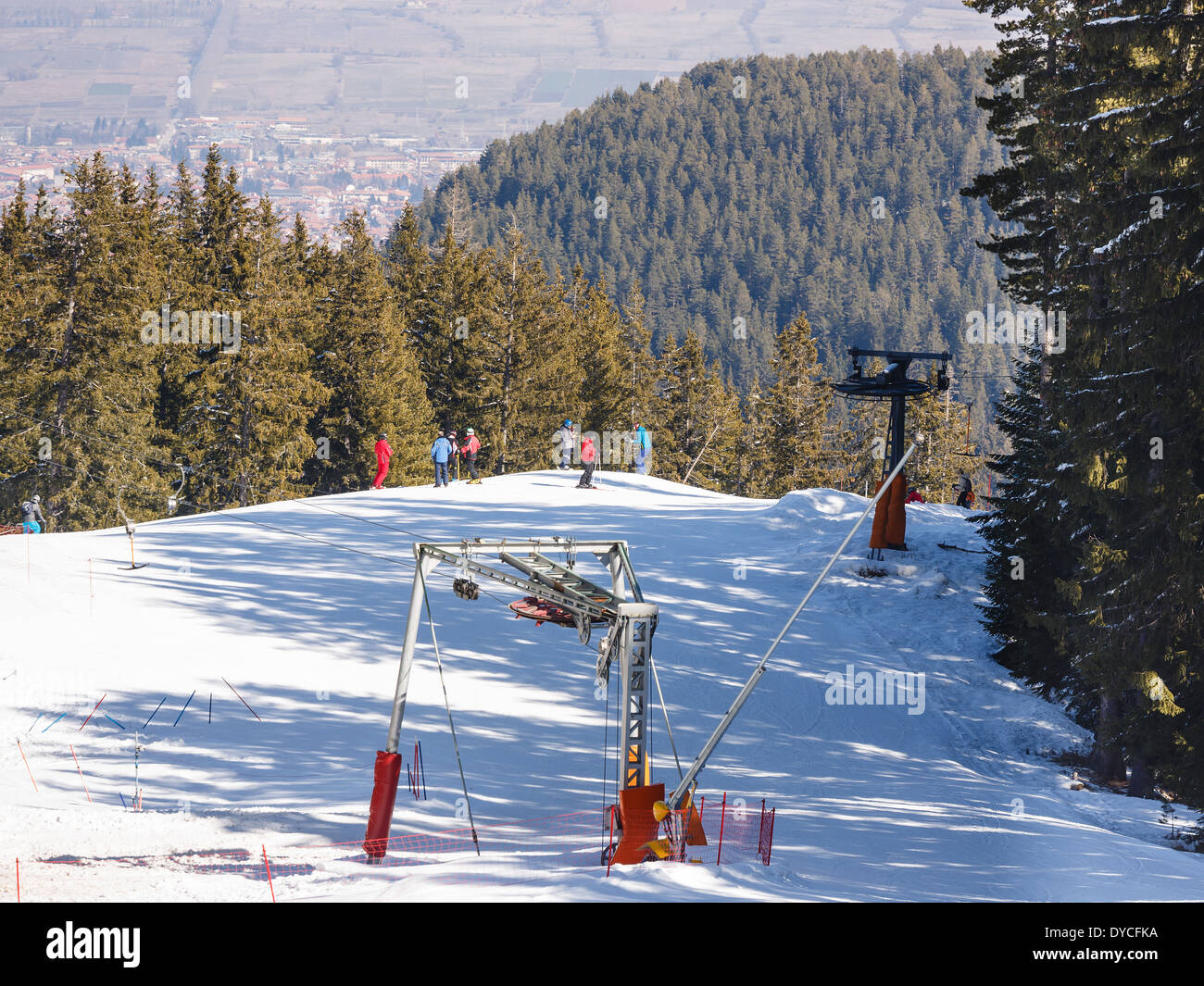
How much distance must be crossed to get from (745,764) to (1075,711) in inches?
287

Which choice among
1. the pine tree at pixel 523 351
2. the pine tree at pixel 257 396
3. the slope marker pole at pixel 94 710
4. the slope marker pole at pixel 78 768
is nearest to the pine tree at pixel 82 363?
the pine tree at pixel 257 396

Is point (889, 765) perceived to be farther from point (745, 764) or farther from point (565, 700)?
point (565, 700)

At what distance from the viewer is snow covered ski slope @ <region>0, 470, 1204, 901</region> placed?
12.5 meters

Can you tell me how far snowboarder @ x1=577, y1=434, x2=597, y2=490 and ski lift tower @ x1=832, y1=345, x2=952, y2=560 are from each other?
336 inches

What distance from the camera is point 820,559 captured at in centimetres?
2559

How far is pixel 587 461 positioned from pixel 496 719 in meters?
15.1

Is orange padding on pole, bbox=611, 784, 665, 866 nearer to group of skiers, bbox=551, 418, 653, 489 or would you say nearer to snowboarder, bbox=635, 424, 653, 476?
group of skiers, bbox=551, 418, 653, 489

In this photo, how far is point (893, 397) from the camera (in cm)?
2462

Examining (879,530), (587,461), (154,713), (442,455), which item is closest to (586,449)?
(587,461)

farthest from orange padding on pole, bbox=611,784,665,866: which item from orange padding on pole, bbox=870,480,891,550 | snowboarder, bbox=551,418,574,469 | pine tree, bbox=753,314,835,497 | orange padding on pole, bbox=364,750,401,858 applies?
pine tree, bbox=753,314,835,497

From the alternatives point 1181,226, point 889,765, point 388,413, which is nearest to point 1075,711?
point 889,765

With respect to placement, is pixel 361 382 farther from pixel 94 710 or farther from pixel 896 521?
pixel 94 710

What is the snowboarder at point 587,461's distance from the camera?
104ft

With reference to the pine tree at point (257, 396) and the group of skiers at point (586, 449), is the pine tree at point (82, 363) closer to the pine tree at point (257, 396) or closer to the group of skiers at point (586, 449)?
the pine tree at point (257, 396)
